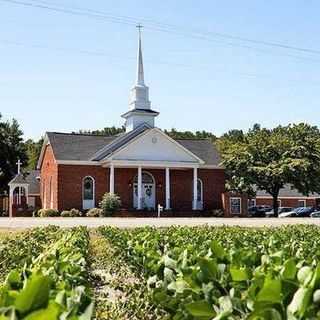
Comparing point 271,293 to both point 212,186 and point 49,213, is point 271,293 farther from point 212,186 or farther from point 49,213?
point 212,186

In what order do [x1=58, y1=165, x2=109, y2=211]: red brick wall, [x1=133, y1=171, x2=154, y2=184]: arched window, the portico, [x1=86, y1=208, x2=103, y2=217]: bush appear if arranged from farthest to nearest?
[x1=133, y1=171, x2=154, y2=184]: arched window
the portico
[x1=58, y1=165, x2=109, y2=211]: red brick wall
[x1=86, y1=208, x2=103, y2=217]: bush

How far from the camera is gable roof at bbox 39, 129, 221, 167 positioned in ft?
164

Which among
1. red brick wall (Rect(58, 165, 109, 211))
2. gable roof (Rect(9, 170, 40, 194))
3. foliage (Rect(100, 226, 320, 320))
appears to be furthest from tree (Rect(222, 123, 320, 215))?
foliage (Rect(100, 226, 320, 320))

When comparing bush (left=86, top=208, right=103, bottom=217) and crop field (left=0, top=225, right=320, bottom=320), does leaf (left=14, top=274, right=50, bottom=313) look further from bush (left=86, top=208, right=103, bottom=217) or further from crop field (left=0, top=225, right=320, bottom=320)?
bush (left=86, top=208, right=103, bottom=217)

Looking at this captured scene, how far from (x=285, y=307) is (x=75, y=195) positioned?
46.4 meters

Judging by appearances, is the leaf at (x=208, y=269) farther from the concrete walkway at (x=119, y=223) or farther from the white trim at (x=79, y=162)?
the white trim at (x=79, y=162)

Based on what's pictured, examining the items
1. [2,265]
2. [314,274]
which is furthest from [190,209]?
[314,274]

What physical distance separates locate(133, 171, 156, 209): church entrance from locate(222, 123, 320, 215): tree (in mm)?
6100

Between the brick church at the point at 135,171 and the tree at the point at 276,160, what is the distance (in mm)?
1904

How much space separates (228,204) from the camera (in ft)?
173

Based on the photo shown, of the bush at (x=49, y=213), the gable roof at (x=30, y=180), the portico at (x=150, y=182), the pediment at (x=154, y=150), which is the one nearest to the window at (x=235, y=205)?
the portico at (x=150, y=182)

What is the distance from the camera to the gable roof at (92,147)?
49.9m

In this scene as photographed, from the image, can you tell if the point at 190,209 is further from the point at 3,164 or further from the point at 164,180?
the point at 3,164

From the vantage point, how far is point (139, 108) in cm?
5388
